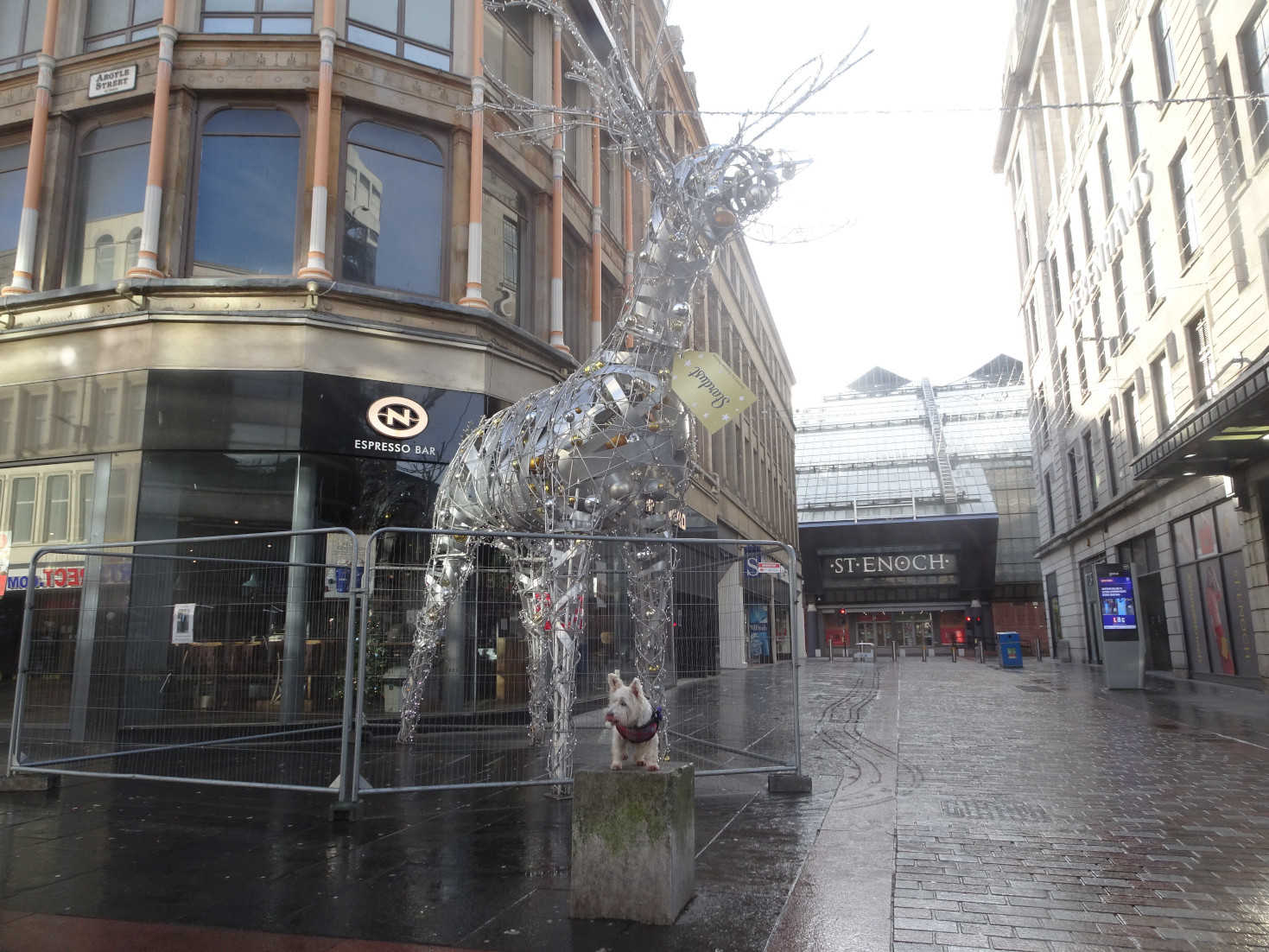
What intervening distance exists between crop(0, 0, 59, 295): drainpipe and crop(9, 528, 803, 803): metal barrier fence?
21.4ft

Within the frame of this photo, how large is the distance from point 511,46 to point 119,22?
6.58 meters

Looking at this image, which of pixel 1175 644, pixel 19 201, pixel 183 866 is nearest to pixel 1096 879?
pixel 183 866

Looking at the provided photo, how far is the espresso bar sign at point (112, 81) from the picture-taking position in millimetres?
13633

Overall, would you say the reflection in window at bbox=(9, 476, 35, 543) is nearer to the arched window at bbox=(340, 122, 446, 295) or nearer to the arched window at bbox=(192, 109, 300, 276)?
the arched window at bbox=(192, 109, 300, 276)

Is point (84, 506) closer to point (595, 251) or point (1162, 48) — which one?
point (595, 251)

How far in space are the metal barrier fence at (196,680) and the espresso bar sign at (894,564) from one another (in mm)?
58851

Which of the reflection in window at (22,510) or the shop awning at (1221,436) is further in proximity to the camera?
the shop awning at (1221,436)

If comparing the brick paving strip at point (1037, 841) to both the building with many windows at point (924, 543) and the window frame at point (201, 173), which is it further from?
the building with many windows at point (924, 543)

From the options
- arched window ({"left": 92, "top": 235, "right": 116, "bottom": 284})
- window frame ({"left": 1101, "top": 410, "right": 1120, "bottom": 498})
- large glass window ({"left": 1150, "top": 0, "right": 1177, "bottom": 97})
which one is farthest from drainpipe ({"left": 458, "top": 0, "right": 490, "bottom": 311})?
window frame ({"left": 1101, "top": 410, "right": 1120, "bottom": 498})

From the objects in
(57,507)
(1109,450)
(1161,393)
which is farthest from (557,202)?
(1109,450)

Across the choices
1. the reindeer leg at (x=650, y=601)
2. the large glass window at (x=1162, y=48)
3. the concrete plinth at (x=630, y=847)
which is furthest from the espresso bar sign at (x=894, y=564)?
the concrete plinth at (x=630, y=847)

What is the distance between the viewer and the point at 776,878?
4926mm

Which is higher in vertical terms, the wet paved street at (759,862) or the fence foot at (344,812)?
the fence foot at (344,812)

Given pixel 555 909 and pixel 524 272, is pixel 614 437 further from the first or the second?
pixel 524 272
